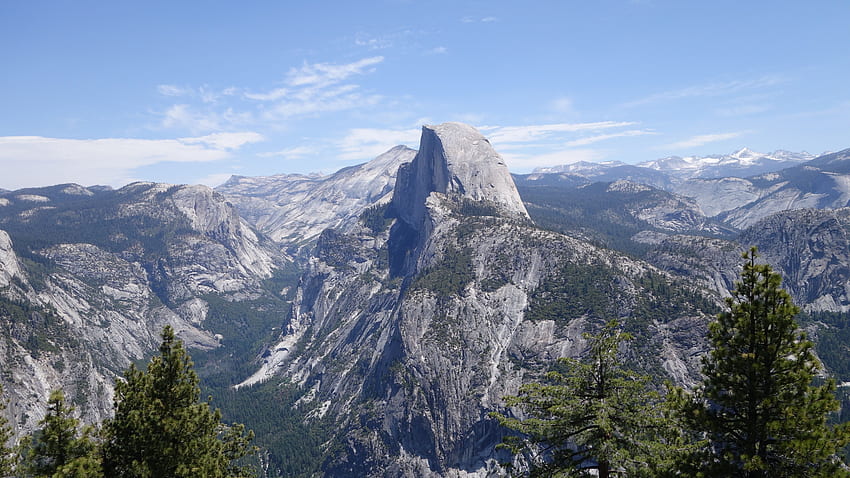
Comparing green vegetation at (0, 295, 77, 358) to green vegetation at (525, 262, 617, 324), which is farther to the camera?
green vegetation at (0, 295, 77, 358)

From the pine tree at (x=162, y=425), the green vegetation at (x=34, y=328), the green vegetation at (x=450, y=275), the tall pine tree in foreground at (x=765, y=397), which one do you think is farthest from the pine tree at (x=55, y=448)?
the green vegetation at (x=34, y=328)

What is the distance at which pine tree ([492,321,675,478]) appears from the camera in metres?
19.8

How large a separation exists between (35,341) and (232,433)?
182 m

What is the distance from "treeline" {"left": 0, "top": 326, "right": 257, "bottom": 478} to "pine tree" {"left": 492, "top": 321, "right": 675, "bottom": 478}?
1630 centimetres

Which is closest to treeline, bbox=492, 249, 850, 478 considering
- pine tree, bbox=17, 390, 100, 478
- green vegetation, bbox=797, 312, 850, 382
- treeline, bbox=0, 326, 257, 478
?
treeline, bbox=0, 326, 257, 478

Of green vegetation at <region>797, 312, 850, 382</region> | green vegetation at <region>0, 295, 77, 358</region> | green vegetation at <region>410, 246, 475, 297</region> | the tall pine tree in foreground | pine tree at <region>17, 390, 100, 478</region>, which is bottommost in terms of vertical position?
green vegetation at <region>797, 312, 850, 382</region>

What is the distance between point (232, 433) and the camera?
104 ft

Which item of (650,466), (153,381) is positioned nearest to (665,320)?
(650,466)

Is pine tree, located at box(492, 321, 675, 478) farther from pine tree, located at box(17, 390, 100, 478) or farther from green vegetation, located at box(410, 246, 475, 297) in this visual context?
green vegetation, located at box(410, 246, 475, 297)

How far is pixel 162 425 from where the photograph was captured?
23.1 metres

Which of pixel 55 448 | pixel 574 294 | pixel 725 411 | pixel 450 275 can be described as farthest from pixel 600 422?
pixel 450 275

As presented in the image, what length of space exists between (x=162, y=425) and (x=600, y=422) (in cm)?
2088

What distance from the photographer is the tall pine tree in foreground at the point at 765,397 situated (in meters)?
16.9

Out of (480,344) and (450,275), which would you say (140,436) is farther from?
(450,275)
